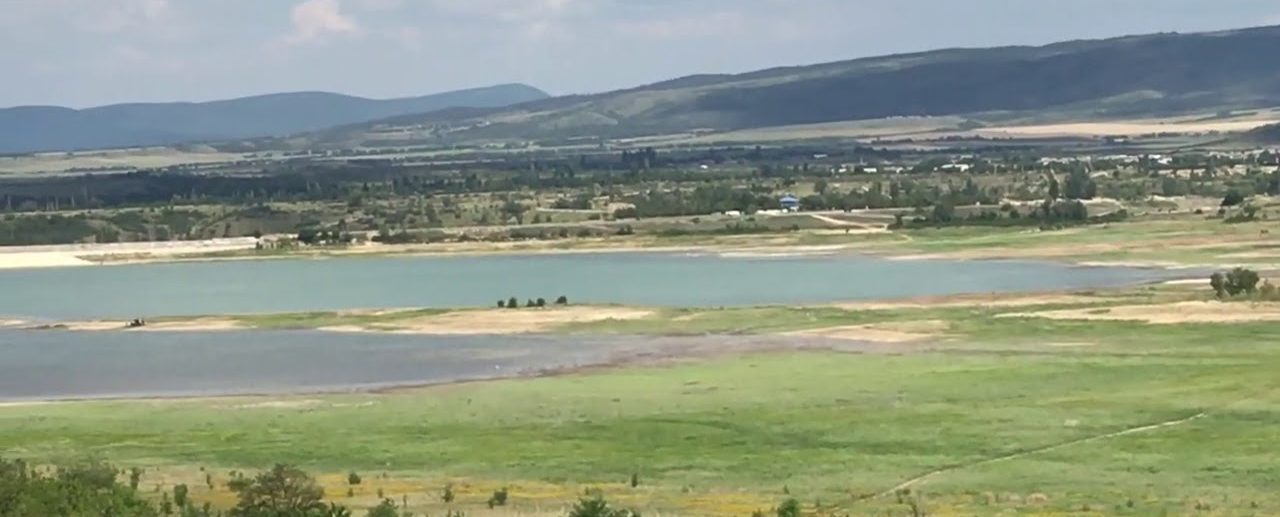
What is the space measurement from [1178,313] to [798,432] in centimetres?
2266

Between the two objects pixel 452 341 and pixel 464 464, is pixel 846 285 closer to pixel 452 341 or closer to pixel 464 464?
pixel 452 341

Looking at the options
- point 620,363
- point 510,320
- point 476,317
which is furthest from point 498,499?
point 476,317

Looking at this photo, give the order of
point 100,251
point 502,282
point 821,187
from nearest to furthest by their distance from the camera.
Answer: point 502,282 < point 100,251 < point 821,187

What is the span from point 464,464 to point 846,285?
135 ft

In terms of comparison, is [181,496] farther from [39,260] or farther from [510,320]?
[39,260]

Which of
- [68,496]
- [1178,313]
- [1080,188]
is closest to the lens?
[68,496]

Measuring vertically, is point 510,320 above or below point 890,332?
below

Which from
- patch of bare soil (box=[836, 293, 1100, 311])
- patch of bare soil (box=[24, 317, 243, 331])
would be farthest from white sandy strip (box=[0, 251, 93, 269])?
patch of bare soil (box=[836, 293, 1100, 311])

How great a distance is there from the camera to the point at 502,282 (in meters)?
82.0

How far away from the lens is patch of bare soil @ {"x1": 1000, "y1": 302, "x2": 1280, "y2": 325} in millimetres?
56750

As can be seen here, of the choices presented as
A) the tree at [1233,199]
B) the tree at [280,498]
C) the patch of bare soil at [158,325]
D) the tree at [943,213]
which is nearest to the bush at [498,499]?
the tree at [280,498]

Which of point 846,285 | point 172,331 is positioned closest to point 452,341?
point 172,331

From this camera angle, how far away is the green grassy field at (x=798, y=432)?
3186 cm

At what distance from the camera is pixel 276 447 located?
38406mm
